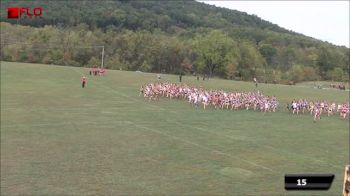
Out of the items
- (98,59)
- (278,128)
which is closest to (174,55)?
(98,59)

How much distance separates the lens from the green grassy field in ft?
68.6

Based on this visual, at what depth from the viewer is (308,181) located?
3.16 m

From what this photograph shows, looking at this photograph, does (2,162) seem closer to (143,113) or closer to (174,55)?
(143,113)

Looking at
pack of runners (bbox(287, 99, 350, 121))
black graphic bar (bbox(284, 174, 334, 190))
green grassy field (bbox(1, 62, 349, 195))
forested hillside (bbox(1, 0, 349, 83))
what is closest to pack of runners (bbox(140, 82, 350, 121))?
pack of runners (bbox(287, 99, 350, 121))

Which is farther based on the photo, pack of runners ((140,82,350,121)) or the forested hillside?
the forested hillside

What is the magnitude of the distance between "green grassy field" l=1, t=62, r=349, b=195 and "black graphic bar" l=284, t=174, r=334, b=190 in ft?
55.3

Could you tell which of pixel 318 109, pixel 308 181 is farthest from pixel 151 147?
pixel 308 181

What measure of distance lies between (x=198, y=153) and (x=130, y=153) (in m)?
3.81

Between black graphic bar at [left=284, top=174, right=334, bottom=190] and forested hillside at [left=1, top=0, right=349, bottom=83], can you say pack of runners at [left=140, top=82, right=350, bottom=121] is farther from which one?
forested hillside at [left=1, top=0, right=349, bottom=83]

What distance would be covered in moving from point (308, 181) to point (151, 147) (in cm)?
2577

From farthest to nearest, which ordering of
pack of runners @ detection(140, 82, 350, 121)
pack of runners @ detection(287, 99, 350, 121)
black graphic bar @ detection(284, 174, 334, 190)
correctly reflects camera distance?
pack of runners @ detection(140, 82, 350, 121) < pack of runners @ detection(287, 99, 350, 121) < black graphic bar @ detection(284, 174, 334, 190)

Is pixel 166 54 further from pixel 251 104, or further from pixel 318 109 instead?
pixel 318 109

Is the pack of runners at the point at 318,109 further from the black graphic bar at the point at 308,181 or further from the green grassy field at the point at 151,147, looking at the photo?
the black graphic bar at the point at 308,181

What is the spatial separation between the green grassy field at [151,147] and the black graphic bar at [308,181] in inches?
663
